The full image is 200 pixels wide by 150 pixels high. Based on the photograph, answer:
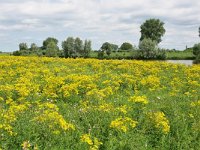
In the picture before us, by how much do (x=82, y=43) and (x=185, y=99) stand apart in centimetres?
8579

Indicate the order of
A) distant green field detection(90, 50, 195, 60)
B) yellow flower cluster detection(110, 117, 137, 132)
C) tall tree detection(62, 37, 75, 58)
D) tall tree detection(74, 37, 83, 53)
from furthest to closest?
tall tree detection(74, 37, 83, 53)
tall tree detection(62, 37, 75, 58)
distant green field detection(90, 50, 195, 60)
yellow flower cluster detection(110, 117, 137, 132)

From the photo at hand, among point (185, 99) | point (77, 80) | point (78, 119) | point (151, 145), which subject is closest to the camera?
point (151, 145)

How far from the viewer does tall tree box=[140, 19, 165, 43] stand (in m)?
119

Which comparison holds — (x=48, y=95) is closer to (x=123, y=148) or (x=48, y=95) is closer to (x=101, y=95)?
(x=101, y=95)

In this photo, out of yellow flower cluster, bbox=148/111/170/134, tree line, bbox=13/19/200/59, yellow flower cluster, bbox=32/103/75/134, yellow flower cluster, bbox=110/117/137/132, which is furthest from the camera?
tree line, bbox=13/19/200/59

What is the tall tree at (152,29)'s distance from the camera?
119m

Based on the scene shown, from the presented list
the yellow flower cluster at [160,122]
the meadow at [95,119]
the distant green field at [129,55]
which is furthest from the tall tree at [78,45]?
the yellow flower cluster at [160,122]

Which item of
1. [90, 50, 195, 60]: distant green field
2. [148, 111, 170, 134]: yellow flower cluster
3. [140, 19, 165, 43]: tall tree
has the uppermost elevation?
[140, 19, 165, 43]: tall tree

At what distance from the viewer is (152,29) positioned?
390 feet

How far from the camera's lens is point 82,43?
97.9m

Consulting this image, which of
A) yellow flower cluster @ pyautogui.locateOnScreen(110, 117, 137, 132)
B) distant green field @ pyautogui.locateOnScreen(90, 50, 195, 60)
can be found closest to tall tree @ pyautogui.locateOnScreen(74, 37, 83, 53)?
distant green field @ pyautogui.locateOnScreen(90, 50, 195, 60)

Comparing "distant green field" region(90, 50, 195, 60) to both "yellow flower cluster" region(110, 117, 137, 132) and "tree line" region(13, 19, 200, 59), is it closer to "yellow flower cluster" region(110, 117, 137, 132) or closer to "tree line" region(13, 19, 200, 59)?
"tree line" region(13, 19, 200, 59)

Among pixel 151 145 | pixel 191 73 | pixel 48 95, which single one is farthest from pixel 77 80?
pixel 191 73

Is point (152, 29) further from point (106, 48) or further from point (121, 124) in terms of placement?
point (121, 124)
